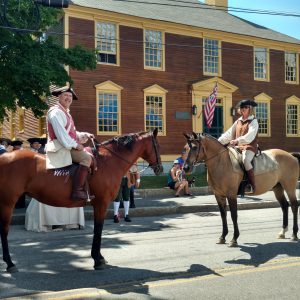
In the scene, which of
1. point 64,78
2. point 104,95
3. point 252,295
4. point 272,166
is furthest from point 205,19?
point 252,295

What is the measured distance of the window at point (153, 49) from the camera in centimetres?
2444

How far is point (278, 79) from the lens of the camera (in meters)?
29.4

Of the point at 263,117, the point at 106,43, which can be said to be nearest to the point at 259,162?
the point at 106,43

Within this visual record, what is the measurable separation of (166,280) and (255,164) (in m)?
4.00

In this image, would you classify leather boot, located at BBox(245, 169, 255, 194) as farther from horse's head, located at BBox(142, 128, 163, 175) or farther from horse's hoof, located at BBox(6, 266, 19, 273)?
horse's hoof, located at BBox(6, 266, 19, 273)

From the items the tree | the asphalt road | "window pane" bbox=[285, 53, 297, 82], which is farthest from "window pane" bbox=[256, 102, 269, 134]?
the asphalt road

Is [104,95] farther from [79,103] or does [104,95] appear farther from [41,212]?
[41,212]

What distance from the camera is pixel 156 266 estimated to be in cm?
704

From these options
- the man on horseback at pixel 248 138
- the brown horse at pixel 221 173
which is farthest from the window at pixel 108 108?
the brown horse at pixel 221 173

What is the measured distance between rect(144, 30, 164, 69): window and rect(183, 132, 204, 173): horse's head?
16.3 metres

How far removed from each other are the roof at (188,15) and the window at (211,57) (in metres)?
0.94

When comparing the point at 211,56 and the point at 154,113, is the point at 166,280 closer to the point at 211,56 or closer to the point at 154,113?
the point at 154,113

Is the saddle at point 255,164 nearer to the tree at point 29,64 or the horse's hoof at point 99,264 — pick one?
the horse's hoof at point 99,264

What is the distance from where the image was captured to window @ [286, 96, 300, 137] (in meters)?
30.0
